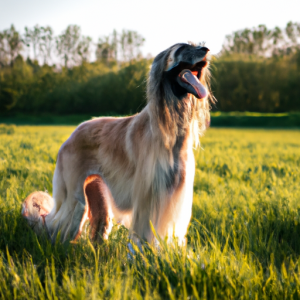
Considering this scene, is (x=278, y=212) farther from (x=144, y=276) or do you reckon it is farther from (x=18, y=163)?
(x=18, y=163)

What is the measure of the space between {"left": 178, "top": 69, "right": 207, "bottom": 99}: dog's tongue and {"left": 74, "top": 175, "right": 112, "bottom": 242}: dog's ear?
120 cm

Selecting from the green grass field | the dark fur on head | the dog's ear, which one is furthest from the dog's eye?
the green grass field

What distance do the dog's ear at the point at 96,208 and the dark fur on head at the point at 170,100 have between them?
0.86 metres

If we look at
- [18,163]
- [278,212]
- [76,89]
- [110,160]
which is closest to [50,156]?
[18,163]

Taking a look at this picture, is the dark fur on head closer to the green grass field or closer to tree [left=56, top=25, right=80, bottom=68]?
the green grass field

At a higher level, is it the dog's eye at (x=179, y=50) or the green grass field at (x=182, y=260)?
the dog's eye at (x=179, y=50)

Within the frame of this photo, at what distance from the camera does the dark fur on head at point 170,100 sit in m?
2.23

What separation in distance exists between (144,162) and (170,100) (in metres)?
0.53

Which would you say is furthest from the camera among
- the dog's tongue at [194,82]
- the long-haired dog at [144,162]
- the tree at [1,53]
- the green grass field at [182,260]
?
the tree at [1,53]

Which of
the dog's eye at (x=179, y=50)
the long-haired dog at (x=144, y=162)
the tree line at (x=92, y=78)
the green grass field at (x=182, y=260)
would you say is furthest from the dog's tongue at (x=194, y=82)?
the tree line at (x=92, y=78)

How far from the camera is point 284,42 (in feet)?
169

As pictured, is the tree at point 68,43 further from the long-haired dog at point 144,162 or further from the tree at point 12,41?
the long-haired dog at point 144,162

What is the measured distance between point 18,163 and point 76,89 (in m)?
37.8

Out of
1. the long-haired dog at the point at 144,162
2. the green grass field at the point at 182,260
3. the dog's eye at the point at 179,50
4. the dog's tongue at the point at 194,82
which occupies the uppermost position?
the dog's eye at the point at 179,50
